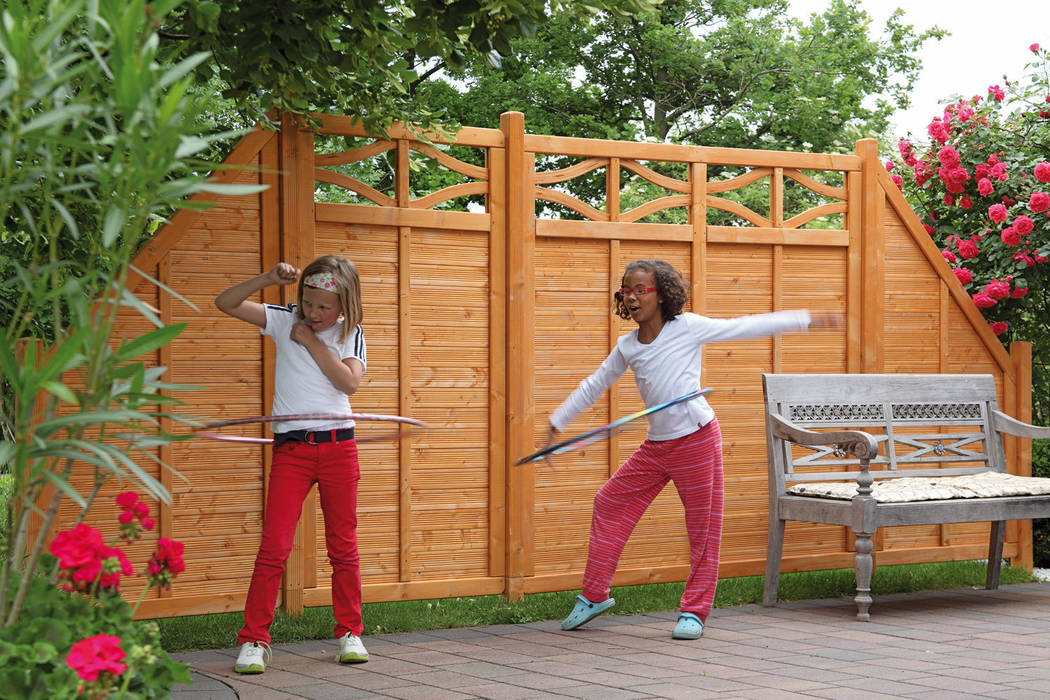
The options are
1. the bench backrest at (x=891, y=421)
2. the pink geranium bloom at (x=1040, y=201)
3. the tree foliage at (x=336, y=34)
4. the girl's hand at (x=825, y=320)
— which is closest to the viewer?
the tree foliage at (x=336, y=34)

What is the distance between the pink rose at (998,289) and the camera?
319 inches

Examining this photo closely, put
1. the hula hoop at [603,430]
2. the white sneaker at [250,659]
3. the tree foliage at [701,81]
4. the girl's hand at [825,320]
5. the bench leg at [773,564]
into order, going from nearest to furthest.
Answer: the white sneaker at [250,659], the hula hoop at [603,430], the girl's hand at [825,320], the bench leg at [773,564], the tree foliage at [701,81]

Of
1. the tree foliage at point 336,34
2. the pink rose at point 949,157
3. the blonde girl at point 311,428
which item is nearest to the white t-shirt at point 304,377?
the blonde girl at point 311,428

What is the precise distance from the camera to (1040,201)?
789cm

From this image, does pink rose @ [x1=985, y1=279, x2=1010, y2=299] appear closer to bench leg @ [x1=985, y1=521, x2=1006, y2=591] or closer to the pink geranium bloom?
the pink geranium bloom

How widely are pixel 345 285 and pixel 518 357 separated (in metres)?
1.61

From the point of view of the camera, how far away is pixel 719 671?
5145 mm

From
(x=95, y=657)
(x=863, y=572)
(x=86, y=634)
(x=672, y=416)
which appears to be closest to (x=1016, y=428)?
(x=863, y=572)

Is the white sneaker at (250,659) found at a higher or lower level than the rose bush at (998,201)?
lower

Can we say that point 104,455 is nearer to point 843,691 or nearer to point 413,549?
point 843,691

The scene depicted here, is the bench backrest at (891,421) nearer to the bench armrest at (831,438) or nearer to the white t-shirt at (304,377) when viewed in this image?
the bench armrest at (831,438)

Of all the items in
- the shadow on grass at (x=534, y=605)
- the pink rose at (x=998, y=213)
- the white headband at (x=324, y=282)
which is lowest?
the shadow on grass at (x=534, y=605)

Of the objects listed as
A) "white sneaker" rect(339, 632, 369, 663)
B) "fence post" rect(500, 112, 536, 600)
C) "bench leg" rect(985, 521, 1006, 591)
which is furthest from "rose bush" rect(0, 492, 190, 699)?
"bench leg" rect(985, 521, 1006, 591)

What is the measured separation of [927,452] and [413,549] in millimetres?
3193
